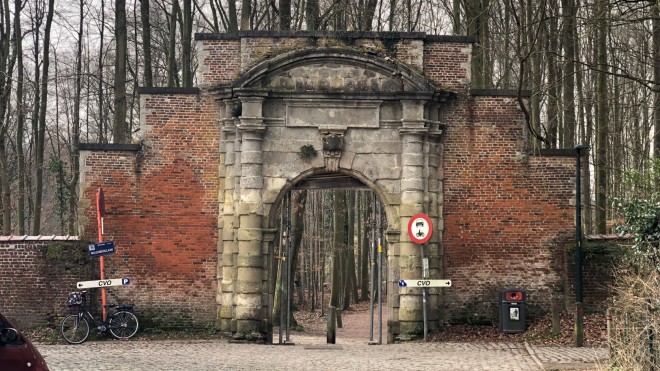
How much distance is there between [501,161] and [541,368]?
22.3ft

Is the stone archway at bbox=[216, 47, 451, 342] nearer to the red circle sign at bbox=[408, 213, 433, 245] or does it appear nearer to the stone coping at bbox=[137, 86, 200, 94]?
the red circle sign at bbox=[408, 213, 433, 245]

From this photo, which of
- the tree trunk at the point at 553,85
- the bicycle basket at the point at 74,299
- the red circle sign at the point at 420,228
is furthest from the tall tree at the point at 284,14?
the bicycle basket at the point at 74,299

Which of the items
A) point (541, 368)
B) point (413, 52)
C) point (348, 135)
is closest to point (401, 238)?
point (348, 135)

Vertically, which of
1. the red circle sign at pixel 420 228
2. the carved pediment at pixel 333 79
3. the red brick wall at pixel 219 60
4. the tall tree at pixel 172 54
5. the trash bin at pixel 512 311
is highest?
the tall tree at pixel 172 54

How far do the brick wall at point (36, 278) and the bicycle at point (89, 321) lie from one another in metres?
0.45

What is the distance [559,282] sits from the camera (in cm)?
2062

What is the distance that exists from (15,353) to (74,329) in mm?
9109

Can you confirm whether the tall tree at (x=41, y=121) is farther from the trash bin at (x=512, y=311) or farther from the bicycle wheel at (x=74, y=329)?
the trash bin at (x=512, y=311)

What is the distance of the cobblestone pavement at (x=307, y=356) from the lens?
49.9 ft

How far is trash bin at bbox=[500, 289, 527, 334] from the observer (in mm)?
20109

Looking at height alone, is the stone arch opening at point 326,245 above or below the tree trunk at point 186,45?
below

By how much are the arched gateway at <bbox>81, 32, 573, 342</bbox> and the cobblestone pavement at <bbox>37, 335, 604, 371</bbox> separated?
57.2 inches

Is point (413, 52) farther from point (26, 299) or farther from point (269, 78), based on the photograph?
point (26, 299)

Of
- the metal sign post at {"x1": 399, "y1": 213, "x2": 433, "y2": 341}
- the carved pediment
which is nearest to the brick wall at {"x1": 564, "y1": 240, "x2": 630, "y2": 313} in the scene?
the metal sign post at {"x1": 399, "y1": 213, "x2": 433, "y2": 341}
